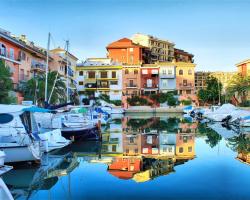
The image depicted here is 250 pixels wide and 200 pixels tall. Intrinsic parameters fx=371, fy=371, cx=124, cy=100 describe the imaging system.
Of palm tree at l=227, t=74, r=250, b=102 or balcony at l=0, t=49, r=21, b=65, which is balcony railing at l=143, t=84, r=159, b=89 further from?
balcony at l=0, t=49, r=21, b=65

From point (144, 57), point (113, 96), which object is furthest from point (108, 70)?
point (144, 57)

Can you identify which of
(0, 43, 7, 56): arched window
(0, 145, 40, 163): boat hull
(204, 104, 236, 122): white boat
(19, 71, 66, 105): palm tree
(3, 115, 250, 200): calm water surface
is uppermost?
(0, 43, 7, 56): arched window

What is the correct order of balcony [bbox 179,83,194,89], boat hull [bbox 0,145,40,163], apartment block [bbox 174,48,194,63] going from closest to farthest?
boat hull [bbox 0,145,40,163] → balcony [bbox 179,83,194,89] → apartment block [bbox 174,48,194,63]

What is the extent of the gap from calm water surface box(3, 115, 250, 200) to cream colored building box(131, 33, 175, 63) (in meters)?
77.4

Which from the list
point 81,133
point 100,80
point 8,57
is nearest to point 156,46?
point 100,80

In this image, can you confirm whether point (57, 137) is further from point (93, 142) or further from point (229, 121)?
point (229, 121)

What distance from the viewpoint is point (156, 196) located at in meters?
11.1

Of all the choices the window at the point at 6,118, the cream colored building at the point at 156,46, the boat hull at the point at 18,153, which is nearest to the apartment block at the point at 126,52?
the cream colored building at the point at 156,46

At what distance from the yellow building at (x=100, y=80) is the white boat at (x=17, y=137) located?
61.4 m

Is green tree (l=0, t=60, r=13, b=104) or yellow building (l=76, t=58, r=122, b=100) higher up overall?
yellow building (l=76, t=58, r=122, b=100)

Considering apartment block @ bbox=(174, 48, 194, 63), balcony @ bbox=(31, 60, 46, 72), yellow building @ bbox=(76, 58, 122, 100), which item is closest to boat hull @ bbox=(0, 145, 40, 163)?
balcony @ bbox=(31, 60, 46, 72)

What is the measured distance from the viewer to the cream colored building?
99125 mm

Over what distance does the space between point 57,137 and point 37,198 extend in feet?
31.5

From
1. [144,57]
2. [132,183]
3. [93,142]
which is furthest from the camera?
[144,57]
